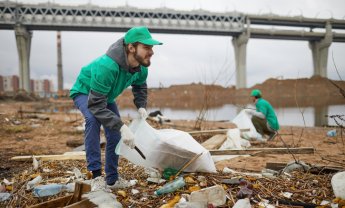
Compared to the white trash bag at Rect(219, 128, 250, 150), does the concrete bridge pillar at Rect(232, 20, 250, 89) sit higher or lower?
higher

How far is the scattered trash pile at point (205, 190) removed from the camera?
209 centimetres

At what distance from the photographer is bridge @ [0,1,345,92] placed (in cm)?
3127

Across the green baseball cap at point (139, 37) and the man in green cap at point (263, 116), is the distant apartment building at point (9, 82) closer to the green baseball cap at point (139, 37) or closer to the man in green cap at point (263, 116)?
the man in green cap at point (263, 116)

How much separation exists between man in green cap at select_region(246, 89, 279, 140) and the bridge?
2768 centimetres

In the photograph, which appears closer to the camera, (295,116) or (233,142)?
(233,142)

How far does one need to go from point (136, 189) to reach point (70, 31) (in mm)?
34030

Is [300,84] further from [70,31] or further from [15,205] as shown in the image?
[15,205]

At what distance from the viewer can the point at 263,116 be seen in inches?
265

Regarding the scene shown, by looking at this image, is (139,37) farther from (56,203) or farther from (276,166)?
(276,166)

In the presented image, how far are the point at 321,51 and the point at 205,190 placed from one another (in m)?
43.8

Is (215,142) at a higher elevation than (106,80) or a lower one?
lower

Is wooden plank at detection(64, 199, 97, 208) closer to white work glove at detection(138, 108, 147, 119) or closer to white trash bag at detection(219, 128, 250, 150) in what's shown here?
white work glove at detection(138, 108, 147, 119)

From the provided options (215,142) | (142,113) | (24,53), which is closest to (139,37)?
(142,113)

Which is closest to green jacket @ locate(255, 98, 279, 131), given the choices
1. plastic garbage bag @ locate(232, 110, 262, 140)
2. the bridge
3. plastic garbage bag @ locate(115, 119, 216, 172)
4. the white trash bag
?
plastic garbage bag @ locate(232, 110, 262, 140)
